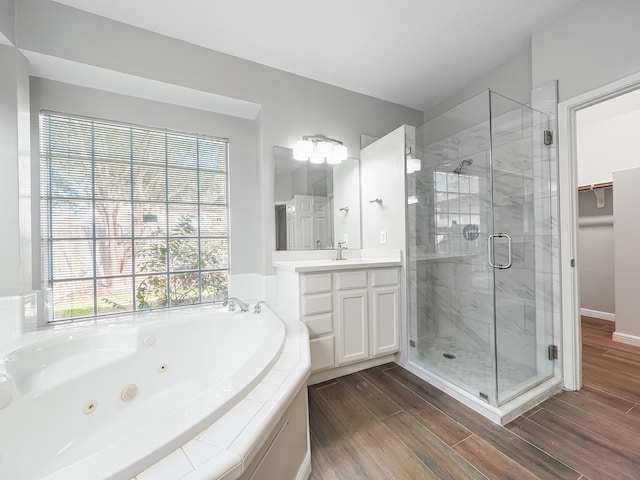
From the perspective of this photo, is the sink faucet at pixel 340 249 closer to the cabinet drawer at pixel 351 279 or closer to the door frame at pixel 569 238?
the cabinet drawer at pixel 351 279

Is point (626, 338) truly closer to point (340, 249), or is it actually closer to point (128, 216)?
point (340, 249)

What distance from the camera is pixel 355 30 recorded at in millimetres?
2002

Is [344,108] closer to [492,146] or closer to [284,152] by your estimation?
[284,152]

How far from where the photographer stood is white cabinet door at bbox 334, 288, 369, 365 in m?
2.11

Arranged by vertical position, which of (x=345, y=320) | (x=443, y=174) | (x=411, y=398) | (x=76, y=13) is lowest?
(x=411, y=398)

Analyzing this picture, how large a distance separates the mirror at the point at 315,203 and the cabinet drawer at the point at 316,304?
638 mm

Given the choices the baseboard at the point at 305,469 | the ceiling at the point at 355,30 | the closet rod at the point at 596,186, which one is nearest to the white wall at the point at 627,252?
the closet rod at the point at 596,186

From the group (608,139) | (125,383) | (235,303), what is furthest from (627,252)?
(125,383)

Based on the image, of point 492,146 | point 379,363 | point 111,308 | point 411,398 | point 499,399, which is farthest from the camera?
point 379,363

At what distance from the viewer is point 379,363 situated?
237cm

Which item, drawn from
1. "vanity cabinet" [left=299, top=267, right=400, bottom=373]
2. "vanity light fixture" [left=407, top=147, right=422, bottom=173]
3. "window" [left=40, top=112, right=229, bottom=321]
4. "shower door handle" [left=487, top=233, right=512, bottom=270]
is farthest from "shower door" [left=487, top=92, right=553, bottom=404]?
"window" [left=40, top=112, right=229, bottom=321]

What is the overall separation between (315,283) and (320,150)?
1298mm

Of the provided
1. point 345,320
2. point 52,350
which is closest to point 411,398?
point 345,320

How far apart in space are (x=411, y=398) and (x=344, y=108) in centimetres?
262
